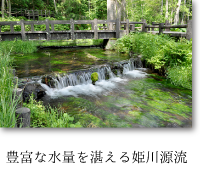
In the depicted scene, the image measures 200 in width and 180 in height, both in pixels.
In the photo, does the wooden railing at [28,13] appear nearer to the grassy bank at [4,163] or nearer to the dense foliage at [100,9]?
the dense foliage at [100,9]

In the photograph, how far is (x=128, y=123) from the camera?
4.01m

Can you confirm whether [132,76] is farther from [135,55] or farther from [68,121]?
[68,121]

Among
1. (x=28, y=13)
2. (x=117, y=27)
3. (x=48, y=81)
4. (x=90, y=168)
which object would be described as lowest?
(x=90, y=168)

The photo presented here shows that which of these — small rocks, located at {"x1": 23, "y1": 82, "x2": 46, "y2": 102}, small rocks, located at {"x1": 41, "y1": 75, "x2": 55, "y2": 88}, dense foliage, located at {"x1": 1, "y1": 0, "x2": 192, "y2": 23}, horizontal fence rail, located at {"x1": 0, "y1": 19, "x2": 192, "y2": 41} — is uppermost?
dense foliage, located at {"x1": 1, "y1": 0, "x2": 192, "y2": 23}

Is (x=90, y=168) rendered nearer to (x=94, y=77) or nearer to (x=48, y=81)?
(x=48, y=81)

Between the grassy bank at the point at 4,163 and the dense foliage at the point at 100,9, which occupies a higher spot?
the dense foliage at the point at 100,9

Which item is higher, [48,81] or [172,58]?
[172,58]

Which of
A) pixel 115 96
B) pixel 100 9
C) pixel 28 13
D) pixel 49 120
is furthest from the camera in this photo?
pixel 28 13

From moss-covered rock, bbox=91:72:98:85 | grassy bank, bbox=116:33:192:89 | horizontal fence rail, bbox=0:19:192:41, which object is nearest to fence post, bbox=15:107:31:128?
moss-covered rock, bbox=91:72:98:85

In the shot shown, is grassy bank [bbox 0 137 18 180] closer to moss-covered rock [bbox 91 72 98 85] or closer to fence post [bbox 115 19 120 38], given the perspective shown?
moss-covered rock [bbox 91 72 98 85]

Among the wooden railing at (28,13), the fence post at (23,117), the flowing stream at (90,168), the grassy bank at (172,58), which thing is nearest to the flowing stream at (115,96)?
the grassy bank at (172,58)

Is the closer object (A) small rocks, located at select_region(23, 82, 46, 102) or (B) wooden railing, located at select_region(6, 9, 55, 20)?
(A) small rocks, located at select_region(23, 82, 46, 102)

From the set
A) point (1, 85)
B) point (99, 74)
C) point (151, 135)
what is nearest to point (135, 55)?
point (99, 74)

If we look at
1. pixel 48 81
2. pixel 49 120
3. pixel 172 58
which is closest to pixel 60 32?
pixel 48 81
